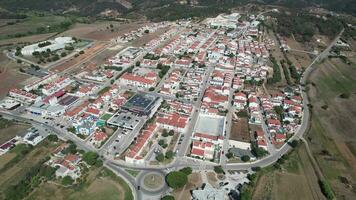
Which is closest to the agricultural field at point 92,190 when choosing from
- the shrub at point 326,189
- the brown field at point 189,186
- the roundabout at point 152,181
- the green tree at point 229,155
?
the roundabout at point 152,181

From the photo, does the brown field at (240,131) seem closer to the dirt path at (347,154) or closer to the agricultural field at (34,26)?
the dirt path at (347,154)

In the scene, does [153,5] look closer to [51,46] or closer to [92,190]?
[51,46]

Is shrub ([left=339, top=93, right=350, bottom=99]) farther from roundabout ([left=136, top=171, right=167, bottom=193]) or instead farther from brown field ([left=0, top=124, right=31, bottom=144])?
brown field ([left=0, top=124, right=31, bottom=144])

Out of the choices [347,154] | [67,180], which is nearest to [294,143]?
[347,154]

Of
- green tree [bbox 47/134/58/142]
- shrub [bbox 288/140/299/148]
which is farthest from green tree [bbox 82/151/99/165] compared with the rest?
shrub [bbox 288/140/299/148]

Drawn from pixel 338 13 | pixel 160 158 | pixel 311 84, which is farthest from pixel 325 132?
pixel 338 13

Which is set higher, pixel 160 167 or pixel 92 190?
pixel 92 190

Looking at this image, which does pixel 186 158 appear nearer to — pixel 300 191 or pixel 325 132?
pixel 300 191

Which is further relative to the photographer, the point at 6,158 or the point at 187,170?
the point at 6,158
